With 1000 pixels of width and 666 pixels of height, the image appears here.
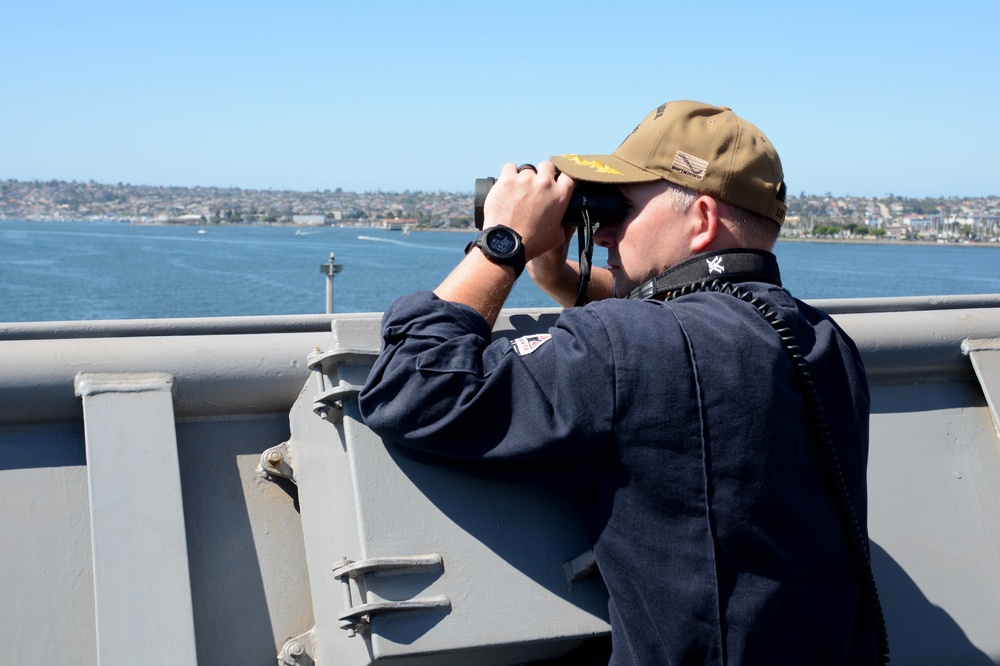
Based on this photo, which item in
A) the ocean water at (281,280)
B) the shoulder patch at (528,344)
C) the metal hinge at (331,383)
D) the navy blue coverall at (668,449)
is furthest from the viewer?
the ocean water at (281,280)

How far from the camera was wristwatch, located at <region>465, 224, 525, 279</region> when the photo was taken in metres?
2.04

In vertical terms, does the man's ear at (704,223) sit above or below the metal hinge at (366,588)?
above

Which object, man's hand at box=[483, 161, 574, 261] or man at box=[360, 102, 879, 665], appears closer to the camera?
man at box=[360, 102, 879, 665]

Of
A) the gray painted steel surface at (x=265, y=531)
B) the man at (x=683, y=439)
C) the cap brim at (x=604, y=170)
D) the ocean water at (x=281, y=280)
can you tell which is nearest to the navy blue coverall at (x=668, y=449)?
the man at (x=683, y=439)

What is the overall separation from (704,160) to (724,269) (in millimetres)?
229

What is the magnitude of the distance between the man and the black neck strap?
1 centimetres

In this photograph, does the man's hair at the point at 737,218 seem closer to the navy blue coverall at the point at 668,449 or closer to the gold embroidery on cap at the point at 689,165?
the gold embroidery on cap at the point at 689,165

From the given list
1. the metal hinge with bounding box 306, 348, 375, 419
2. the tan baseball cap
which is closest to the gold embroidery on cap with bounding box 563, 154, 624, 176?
the tan baseball cap

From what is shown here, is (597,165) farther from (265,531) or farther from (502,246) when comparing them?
(265,531)

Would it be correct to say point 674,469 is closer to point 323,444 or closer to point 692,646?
point 692,646

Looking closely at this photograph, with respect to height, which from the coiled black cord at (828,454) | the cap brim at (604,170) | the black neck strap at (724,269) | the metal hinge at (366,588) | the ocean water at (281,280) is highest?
the cap brim at (604,170)

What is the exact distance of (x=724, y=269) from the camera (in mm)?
2016

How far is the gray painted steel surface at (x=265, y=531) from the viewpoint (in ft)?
6.13

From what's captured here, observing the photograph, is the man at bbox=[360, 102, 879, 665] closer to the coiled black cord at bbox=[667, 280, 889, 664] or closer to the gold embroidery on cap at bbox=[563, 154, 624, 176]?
the coiled black cord at bbox=[667, 280, 889, 664]
